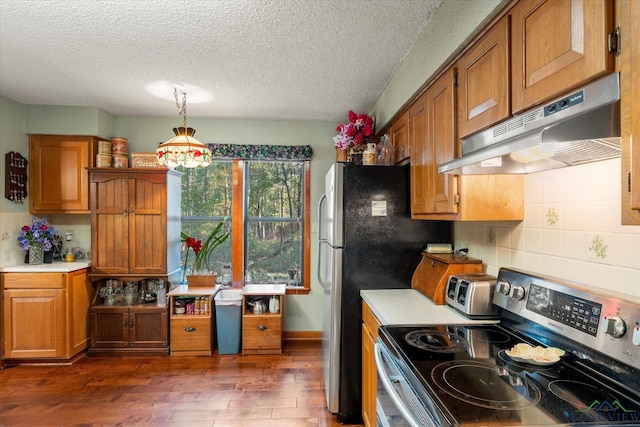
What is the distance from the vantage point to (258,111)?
3.55 metres

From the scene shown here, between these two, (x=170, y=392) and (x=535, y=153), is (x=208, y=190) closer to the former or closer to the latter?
(x=170, y=392)

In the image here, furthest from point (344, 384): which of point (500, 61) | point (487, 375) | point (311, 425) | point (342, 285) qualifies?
point (500, 61)

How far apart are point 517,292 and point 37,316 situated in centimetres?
374

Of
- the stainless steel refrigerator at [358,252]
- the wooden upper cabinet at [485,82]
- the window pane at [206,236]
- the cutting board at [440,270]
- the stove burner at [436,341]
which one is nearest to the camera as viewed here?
the wooden upper cabinet at [485,82]

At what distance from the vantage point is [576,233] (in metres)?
1.36

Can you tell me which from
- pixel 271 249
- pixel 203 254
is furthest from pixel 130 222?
pixel 271 249

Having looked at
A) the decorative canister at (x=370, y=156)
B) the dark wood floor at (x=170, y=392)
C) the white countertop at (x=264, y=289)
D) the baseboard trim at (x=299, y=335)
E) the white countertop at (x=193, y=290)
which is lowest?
the dark wood floor at (x=170, y=392)

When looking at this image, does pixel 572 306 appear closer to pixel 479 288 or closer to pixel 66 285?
pixel 479 288

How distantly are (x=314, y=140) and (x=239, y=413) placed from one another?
105 inches

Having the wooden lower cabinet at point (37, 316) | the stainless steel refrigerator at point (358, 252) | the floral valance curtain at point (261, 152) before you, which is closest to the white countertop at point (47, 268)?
the wooden lower cabinet at point (37, 316)

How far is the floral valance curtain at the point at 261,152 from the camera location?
3740mm

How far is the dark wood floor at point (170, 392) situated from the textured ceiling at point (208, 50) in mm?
2400

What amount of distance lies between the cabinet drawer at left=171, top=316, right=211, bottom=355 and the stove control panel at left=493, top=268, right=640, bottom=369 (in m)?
2.69

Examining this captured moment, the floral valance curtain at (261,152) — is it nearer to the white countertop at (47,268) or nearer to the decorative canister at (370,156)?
the decorative canister at (370,156)
